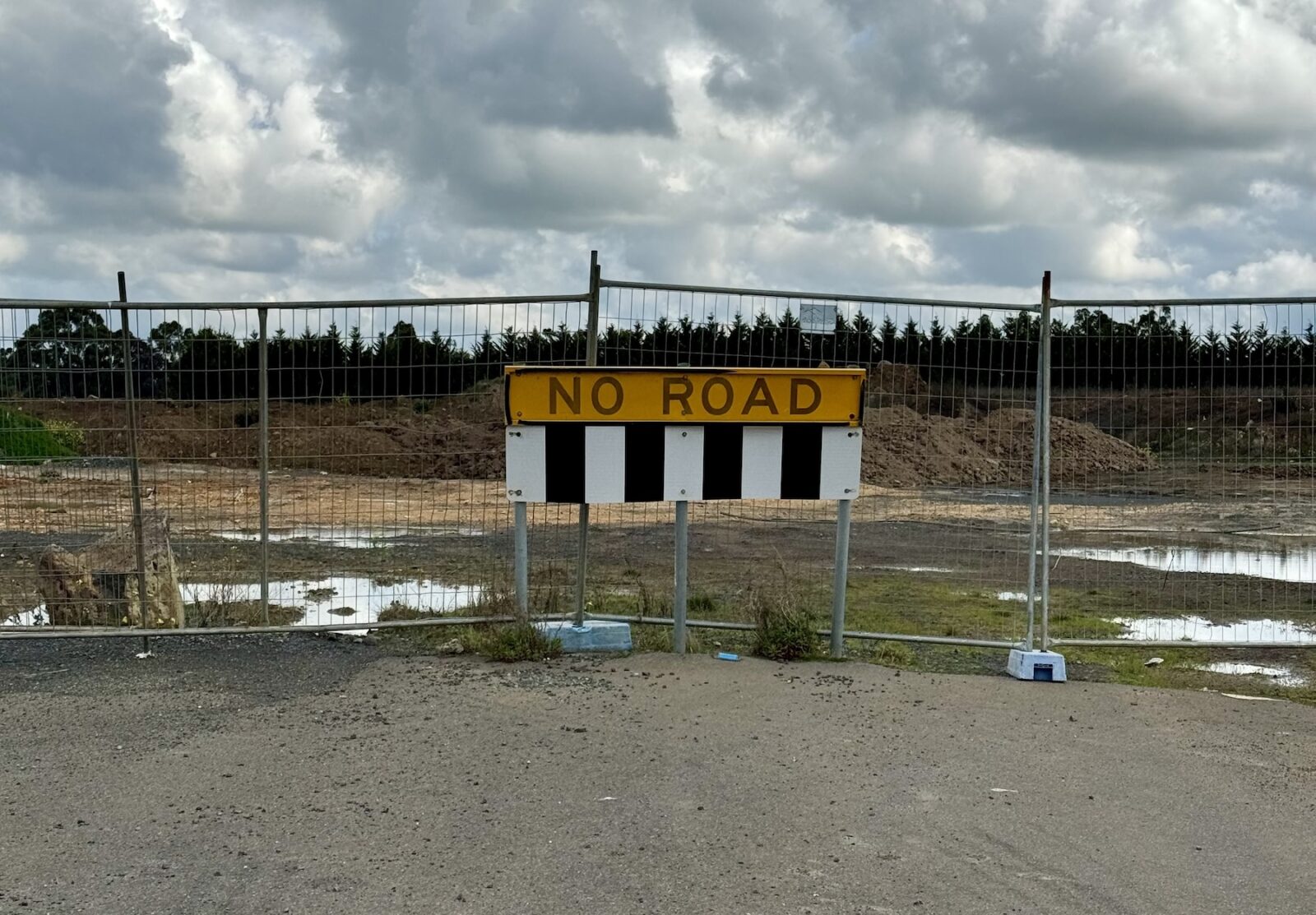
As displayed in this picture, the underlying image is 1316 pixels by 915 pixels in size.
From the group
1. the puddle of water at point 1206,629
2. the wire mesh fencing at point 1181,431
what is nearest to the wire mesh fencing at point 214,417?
the wire mesh fencing at point 1181,431

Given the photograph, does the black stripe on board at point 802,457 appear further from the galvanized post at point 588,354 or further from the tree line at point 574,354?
the galvanized post at point 588,354

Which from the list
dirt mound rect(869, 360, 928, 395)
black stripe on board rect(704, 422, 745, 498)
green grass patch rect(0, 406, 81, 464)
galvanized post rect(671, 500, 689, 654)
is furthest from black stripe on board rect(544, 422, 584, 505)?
green grass patch rect(0, 406, 81, 464)

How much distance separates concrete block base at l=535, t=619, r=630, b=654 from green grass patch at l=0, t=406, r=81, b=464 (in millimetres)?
3252

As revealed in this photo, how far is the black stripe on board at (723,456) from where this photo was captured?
730 cm

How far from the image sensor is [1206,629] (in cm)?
982

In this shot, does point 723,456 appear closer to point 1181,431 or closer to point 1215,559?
point 1181,431

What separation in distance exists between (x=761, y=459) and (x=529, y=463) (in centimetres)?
144

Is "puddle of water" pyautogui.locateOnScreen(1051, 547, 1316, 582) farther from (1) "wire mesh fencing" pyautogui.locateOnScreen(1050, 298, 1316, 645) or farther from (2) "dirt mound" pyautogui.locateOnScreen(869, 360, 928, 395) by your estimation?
(2) "dirt mound" pyautogui.locateOnScreen(869, 360, 928, 395)

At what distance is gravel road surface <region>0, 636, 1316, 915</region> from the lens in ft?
13.3

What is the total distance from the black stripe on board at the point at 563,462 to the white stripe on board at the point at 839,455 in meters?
1.50

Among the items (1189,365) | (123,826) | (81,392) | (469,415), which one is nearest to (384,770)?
(123,826)

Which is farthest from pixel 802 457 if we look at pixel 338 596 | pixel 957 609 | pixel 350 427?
pixel 338 596

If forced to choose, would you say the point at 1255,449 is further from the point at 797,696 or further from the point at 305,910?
the point at 305,910

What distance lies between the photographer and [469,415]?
8.02m
